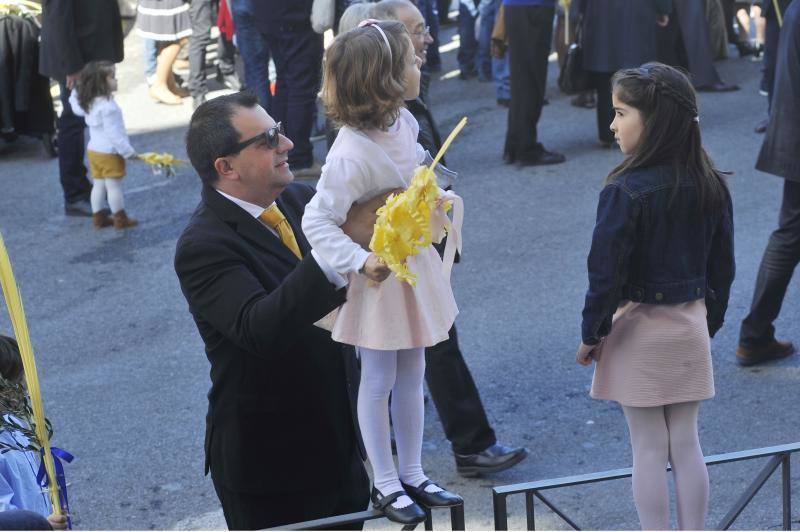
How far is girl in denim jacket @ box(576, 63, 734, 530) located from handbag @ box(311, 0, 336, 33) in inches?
197

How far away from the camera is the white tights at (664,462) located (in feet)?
13.3

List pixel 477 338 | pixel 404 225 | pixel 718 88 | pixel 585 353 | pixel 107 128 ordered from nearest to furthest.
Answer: pixel 404 225 < pixel 585 353 < pixel 477 338 < pixel 107 128 < pixel 718 88

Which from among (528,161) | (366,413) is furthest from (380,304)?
(528,161)

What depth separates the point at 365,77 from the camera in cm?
370

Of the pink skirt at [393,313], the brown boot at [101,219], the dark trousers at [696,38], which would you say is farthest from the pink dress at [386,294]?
the dark trousers at [696,38]

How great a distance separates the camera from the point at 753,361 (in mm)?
6348

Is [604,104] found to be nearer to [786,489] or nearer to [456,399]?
[456,399]

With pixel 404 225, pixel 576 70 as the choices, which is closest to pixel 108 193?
pixel 576 70

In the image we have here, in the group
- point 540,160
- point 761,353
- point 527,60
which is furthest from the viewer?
point 540,160

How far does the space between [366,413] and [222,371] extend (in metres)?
0.70

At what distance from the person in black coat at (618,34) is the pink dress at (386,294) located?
6390 millimetres

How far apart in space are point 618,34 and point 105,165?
4281 mm

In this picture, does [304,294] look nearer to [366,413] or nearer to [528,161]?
[366,413]

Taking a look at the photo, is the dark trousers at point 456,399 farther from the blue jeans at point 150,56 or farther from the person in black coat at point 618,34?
the blue jeans at point 150,56
